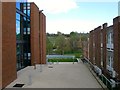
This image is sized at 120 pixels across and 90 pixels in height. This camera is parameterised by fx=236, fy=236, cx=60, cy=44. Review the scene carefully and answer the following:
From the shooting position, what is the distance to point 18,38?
2745 centimetres

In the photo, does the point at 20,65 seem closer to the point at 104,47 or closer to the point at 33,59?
the point at 33,59

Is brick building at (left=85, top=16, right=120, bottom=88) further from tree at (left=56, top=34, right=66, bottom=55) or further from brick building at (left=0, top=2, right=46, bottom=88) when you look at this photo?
tree at (left=56, top=34, right=66, bottom=55)

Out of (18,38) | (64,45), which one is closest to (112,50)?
(18,38)

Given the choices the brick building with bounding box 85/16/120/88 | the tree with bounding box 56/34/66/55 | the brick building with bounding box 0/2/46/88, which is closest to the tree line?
the tree with bounding box 56/34/66/55

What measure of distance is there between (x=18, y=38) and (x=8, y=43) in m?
10.1

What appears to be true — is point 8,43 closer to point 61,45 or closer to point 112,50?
point 112,50

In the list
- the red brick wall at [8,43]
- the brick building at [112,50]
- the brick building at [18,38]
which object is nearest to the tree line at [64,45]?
the brick building at [18,38]

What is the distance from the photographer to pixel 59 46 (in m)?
61.2

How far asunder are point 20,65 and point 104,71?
10721mm

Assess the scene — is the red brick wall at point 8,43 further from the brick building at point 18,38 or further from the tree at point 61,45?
the tree at point 61,45

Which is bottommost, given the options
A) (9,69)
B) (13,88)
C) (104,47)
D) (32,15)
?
(13,88)

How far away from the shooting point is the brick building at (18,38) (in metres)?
16.3

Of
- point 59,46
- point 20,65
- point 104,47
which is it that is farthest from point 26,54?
point 59,46

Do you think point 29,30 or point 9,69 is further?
point 29,30
